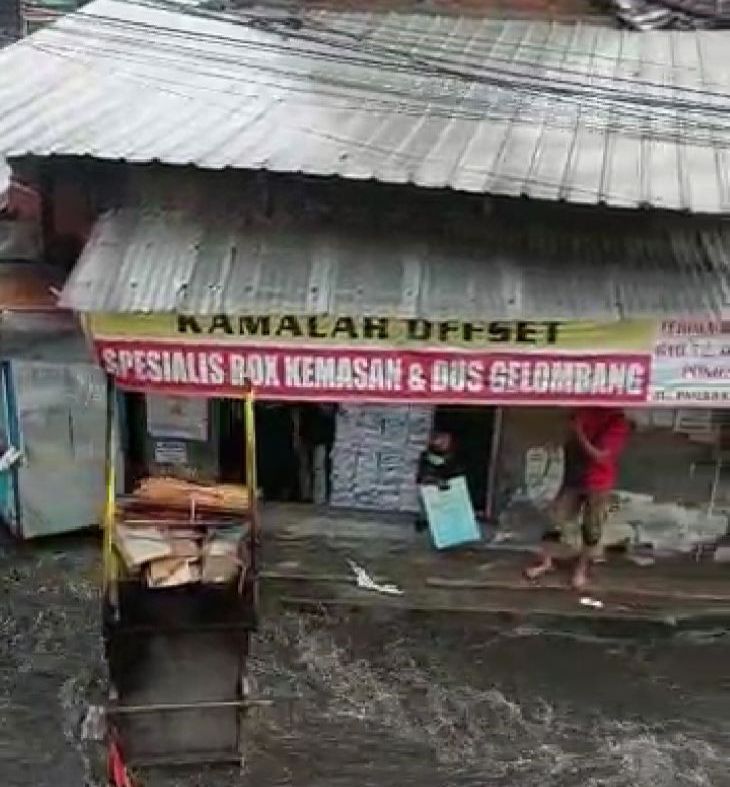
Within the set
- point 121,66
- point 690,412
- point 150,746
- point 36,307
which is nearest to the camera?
point 150,746

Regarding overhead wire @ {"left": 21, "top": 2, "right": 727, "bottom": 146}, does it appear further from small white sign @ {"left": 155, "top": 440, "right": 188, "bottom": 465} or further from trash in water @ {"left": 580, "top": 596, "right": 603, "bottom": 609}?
trash in water @ {"left": 580, "top": 596, "right": 603, "bottom": 609}

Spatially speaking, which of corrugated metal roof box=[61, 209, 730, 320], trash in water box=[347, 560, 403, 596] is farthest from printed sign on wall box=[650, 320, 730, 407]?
trash in water box=[347, 560, 403, 596]

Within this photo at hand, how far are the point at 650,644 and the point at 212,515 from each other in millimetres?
3783

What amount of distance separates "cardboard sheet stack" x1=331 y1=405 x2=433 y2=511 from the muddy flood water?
1.41 metres

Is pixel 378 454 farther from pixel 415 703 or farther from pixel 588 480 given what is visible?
pixel 415 703

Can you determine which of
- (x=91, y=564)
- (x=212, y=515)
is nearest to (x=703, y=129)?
(x=212, y=515)

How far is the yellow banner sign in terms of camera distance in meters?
9.16

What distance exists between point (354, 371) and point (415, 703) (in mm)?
2383

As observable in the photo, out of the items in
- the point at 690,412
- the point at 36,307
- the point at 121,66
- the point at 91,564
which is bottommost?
the point at 91,564

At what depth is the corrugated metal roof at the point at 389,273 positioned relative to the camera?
29.8 ft

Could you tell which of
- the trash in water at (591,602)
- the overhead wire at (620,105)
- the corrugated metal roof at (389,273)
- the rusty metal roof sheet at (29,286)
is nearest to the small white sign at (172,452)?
the rusty metal roof sheet at (29,286)

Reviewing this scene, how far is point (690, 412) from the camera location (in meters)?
11.2

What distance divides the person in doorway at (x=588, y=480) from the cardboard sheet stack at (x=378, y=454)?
48.7 inches

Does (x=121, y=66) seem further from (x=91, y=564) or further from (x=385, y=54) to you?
(x=91, y=564)
